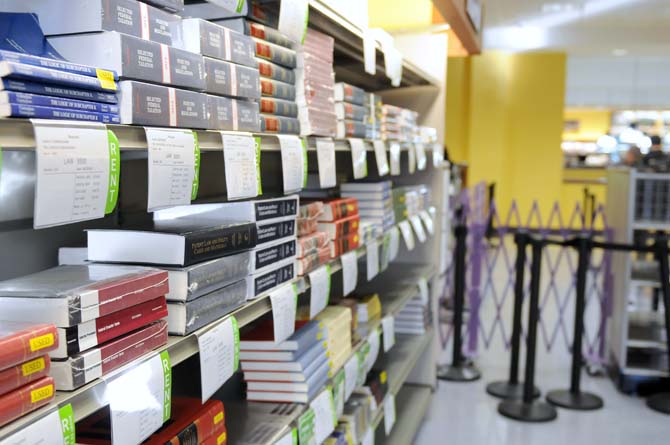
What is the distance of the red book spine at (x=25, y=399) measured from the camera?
82 cm

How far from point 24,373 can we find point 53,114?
34 cm

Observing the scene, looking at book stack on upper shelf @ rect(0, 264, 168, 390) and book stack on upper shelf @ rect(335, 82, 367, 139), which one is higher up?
book stack on upper shelf @ rect(335, 82, 367, 139)

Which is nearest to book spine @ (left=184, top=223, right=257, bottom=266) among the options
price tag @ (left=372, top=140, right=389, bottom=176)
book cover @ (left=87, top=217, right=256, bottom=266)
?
book cover @ (left=87, top=217, right=256, bottom=266)

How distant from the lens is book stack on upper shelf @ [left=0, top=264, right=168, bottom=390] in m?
0.94

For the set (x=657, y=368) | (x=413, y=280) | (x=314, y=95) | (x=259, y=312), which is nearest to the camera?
(x=259, y=312)

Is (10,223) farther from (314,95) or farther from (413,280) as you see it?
(413,280)

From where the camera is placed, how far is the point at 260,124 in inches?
59.8

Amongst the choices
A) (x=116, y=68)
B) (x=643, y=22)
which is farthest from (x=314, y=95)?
(x=643, y=22)

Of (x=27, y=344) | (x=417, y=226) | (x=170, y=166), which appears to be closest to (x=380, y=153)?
(x=417, y=226)

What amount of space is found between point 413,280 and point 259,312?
1.91 meters

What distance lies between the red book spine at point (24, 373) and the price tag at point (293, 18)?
893 millimetres

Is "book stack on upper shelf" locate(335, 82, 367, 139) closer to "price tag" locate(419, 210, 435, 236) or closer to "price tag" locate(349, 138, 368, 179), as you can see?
"price tag" locate(349, 138, 368, 179)

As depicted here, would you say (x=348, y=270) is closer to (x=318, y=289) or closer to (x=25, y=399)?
(x=318, y=289)

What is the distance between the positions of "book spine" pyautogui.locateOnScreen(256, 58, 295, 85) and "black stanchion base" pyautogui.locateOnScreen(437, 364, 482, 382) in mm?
3070
